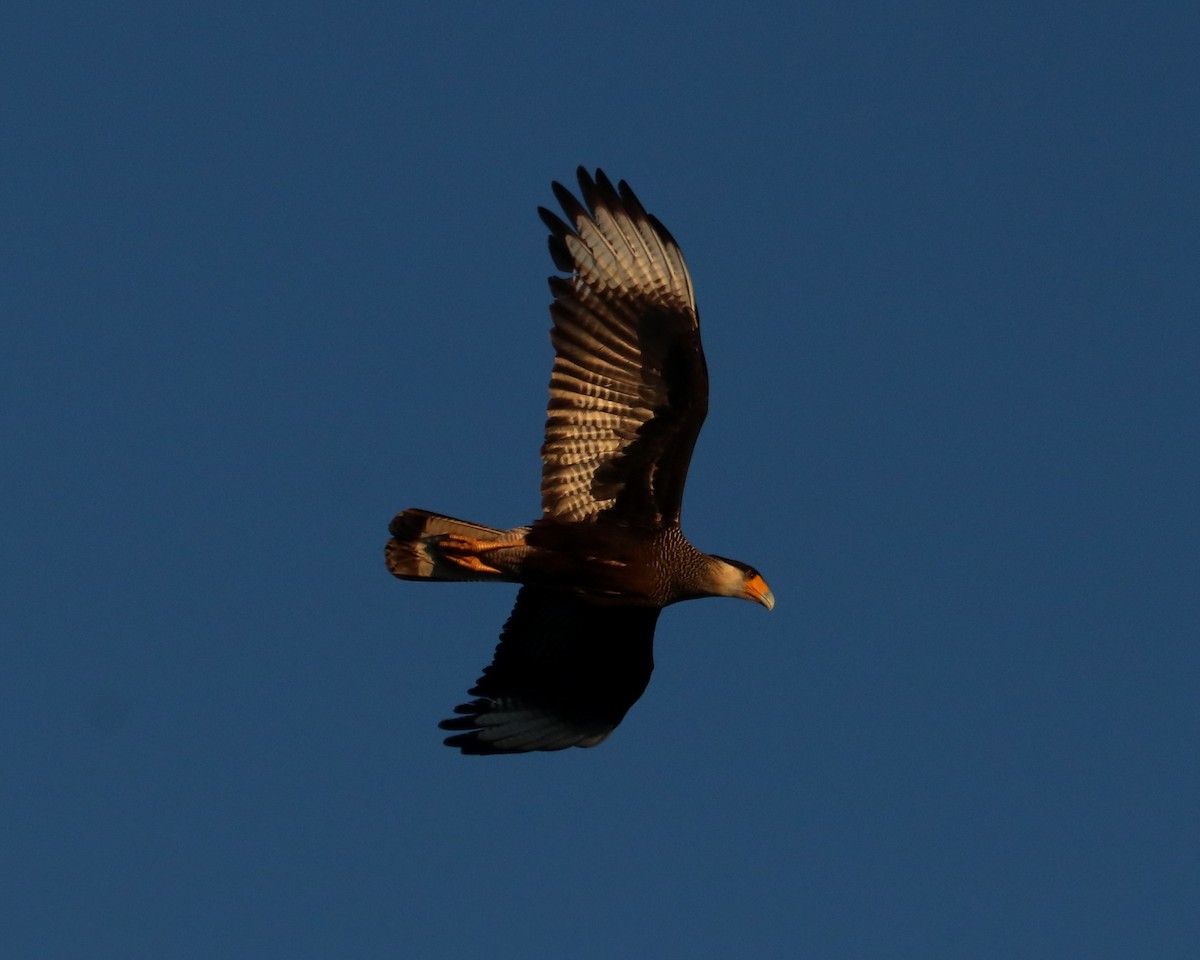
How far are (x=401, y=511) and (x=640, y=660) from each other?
1.93m

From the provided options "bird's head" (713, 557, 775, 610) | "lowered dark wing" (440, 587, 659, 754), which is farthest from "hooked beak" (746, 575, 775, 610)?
"lowered dark wing" (440, 587, 659, 754)

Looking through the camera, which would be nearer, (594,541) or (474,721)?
(594,541)

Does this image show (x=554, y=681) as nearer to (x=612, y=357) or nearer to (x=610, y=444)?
(x=610, y=444)

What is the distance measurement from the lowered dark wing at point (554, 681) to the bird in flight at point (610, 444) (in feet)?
2.29

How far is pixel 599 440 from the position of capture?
11727 millimetres

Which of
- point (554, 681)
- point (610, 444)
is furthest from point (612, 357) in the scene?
point (554, 681)

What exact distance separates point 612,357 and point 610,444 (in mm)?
508

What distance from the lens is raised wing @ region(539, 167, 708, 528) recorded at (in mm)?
11672

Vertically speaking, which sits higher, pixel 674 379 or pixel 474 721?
pixel 674 379

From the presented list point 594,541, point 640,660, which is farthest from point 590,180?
point 640,660

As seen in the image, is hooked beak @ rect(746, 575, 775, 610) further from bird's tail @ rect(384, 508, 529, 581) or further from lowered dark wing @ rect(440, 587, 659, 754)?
bird's tail @ rect(384, 508, 529, 581)

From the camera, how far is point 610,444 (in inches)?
461

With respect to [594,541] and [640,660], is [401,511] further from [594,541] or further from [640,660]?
[640,660]

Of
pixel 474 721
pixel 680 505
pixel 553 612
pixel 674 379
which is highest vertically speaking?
pixel 674 379
